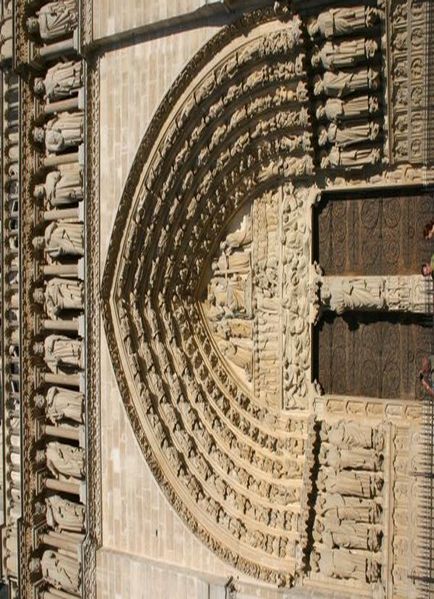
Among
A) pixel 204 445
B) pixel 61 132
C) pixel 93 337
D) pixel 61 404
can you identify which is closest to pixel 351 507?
pixel 204 445

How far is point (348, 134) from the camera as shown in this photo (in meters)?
7.26

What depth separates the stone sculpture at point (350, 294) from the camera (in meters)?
7.54

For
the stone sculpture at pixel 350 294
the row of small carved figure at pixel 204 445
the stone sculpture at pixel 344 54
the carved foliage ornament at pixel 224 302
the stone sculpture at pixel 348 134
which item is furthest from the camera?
the row of small carved figure at pixel 204 445

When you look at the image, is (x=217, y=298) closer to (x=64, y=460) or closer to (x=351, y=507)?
(x=64, y=460)

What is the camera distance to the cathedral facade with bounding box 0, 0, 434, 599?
7160 mm

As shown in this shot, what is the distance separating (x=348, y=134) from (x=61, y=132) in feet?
12.5

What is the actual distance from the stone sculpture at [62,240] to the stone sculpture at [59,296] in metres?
0.38

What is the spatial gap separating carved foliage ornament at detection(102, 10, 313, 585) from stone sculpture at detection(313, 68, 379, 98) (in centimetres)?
23

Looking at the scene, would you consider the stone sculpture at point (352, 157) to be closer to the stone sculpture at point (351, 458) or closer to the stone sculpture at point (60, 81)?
the stone sculpture at point (351, 458)

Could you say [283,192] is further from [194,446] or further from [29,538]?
[29,538]

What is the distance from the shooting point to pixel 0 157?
937 centimetres

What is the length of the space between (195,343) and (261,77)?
349 cm

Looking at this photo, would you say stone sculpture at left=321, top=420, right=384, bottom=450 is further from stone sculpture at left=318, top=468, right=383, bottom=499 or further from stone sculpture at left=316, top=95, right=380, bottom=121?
stone sculpture at left=316, top=95, right=380, bottom=121

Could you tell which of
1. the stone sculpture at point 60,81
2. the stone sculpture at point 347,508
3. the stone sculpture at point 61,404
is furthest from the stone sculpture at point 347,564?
the stone sculpture at point 60,81
